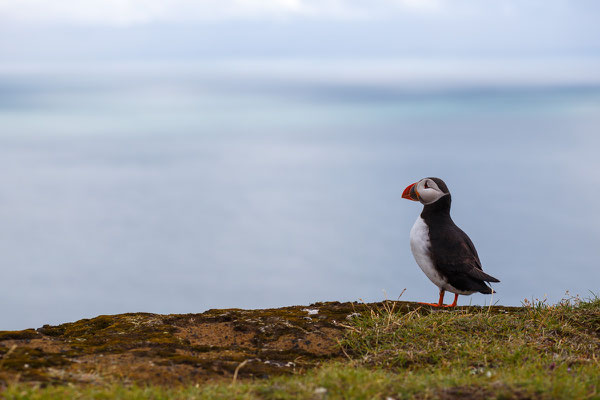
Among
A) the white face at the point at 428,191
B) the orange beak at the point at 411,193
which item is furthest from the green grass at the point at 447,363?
the orange beak at the point at 411,193

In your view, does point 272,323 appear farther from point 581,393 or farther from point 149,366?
point 581,393

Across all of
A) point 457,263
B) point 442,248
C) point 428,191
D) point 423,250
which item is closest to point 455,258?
point 457,263

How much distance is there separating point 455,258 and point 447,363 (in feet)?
10.1

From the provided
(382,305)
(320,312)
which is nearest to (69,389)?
(320,312)

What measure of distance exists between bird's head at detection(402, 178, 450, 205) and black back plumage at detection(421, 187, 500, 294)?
4.9 inches

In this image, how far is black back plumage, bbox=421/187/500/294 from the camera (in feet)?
35.0

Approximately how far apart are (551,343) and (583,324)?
149cm

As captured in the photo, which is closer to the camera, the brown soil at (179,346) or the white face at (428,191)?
the brown soil at (179,346)

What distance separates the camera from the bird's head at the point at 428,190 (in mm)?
11234

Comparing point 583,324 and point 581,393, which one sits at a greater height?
point 583,324

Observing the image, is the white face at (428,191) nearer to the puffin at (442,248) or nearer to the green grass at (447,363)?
the puffin at (442,248)

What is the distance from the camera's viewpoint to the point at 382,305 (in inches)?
415

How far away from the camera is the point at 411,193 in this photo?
38.4 feet

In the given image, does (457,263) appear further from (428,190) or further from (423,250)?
(428,190)
